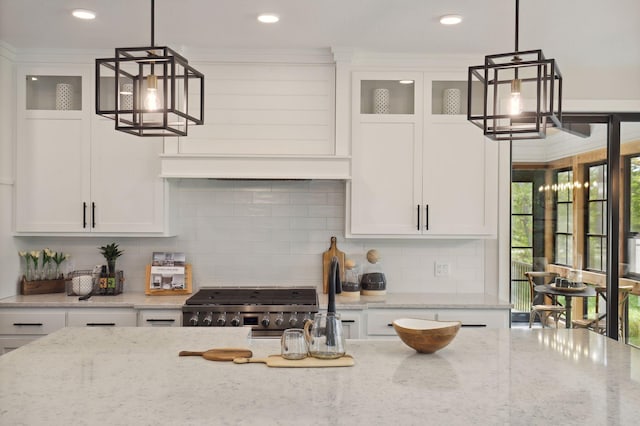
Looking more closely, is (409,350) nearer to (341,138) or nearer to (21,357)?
(21,357)

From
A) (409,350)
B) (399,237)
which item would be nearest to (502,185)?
(399,237)

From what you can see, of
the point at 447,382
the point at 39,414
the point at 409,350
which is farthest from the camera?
the point at 409,350

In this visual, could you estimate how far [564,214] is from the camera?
4.71m

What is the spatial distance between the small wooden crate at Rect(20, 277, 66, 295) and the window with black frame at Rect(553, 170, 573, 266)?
148 inches

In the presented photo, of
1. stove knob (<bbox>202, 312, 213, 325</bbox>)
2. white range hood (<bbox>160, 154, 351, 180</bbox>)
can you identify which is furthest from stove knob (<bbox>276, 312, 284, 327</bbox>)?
white range hood (<bbox>160, 154, 351, 180</bbox>)

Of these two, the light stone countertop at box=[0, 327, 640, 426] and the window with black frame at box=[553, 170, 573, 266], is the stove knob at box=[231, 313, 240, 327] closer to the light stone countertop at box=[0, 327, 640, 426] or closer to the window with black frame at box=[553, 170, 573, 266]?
the light stone countertop at box=[0, 327, 640, 426]

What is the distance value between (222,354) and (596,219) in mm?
3500

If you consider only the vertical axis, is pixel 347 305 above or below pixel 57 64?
below

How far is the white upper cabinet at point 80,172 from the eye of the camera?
4.25 metres

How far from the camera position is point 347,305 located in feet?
13.1

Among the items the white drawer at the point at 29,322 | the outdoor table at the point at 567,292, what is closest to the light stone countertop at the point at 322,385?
the white drawer at the point at 29,322

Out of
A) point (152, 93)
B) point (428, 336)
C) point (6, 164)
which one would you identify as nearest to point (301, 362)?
point (428, 336)

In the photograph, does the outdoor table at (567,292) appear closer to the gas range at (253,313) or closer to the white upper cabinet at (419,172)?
the white upper cabinet at (419,172)

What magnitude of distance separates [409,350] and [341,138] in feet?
6.92
